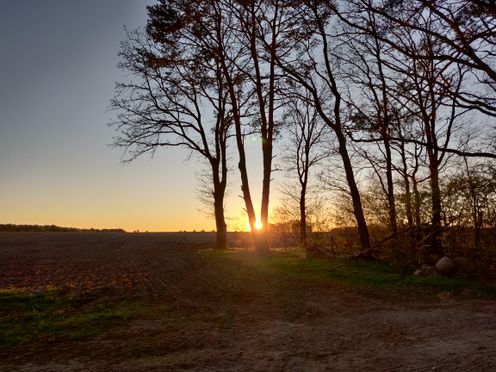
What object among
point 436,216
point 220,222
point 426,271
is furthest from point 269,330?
point 220,222

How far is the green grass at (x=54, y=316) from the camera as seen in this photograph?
25.3 ft

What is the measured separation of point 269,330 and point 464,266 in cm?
862

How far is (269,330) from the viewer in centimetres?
782

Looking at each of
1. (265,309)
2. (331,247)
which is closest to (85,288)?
(265,309)

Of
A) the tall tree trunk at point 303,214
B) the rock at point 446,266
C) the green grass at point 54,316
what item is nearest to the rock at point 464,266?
the rock at point 446,266

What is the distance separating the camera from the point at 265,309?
963 cm

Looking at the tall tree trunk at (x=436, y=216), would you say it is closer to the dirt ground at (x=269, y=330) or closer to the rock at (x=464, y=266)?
the rock at (x=464, y=266)

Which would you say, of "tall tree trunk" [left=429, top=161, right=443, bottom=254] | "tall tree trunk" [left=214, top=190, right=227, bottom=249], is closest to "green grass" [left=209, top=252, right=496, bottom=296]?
"tall tree trunk" [left=429, top=161, right=443, bottom=254]

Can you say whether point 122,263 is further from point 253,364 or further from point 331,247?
point 253,364

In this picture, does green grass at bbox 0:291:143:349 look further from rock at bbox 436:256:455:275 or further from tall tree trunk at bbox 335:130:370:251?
tall tree trunk at bbox 335:130:370:251

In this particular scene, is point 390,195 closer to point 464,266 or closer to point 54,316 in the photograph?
point 464,266

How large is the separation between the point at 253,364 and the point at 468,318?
4632 millimetres

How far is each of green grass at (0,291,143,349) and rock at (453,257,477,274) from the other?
31.0ft

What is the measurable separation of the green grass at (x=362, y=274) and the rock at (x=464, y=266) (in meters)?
0.95
